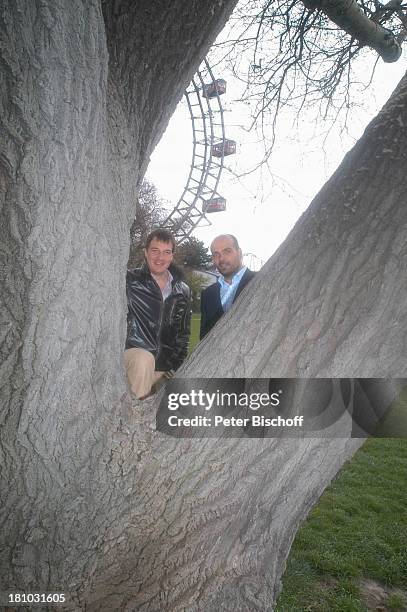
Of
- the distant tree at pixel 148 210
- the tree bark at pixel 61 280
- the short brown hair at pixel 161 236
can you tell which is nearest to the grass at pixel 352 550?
the tree bark at pixel 61 280

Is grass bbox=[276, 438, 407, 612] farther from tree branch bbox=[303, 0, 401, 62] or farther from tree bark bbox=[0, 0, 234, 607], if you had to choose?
tree branch bbox=[303, 0, 401, 62]

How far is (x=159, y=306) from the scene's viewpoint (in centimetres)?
264

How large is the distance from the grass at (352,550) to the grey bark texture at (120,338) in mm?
2457

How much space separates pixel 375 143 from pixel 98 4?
3.18ft

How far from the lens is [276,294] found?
1282 millimetres

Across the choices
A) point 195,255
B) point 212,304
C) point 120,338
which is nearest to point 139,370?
point 120,338

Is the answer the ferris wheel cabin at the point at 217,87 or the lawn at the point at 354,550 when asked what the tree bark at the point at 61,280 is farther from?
the ferris wheel cabin at the point at 217,87

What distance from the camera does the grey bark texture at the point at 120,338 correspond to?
44.4 inches

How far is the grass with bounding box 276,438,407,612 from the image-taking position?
3318mm

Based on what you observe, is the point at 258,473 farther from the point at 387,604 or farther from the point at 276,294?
the point at 387,604

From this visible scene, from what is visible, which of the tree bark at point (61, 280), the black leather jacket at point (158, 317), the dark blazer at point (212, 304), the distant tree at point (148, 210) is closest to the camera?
the tree bark at point (61, 280)

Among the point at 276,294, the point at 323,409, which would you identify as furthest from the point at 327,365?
the point at 276,294

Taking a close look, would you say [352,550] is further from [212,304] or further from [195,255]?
[195,255]

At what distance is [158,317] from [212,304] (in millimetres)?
438
